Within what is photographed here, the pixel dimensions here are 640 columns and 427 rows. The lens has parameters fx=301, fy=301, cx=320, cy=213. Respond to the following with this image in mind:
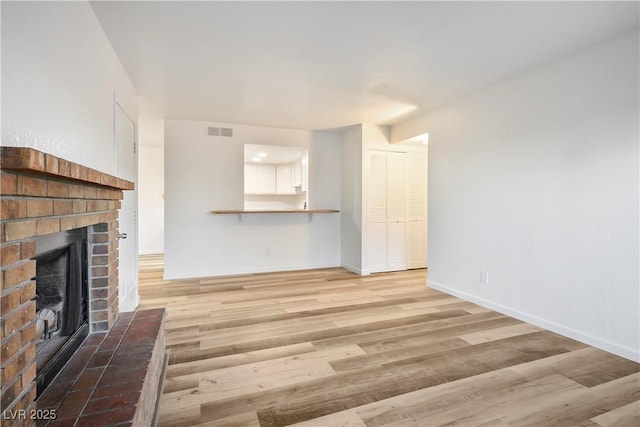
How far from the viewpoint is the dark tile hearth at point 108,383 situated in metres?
1.07

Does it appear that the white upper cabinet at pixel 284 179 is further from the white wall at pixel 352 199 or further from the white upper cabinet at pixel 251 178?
the white wall at pixel 352 199

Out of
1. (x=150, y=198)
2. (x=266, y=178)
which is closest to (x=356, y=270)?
(x=266, y=178)

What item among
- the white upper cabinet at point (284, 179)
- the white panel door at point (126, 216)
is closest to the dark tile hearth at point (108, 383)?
the white panel door at point (126, 216)

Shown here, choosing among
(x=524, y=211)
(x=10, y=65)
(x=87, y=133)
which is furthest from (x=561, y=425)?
(x=87, y=133)

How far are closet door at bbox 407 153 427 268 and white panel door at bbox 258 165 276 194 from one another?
11.4ft

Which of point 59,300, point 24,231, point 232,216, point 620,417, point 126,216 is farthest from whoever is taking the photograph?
point 232,216

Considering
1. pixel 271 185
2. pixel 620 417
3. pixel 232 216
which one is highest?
pixel 271 185

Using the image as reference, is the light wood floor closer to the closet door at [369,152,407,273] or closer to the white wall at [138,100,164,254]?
the closet door at [369,152,407,273]

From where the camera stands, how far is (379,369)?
6.76 ft

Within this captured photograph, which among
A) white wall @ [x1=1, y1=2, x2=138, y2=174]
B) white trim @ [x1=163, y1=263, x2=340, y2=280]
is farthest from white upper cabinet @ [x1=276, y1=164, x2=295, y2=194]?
white wall @ [x1=1, y1=2, x2=138, y2=174]

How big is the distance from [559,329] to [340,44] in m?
3.06

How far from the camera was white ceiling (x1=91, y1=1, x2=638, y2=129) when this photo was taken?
197cm

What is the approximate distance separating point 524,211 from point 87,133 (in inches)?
143

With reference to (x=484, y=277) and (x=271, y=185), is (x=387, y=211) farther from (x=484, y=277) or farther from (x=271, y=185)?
(x=271, y=185)
